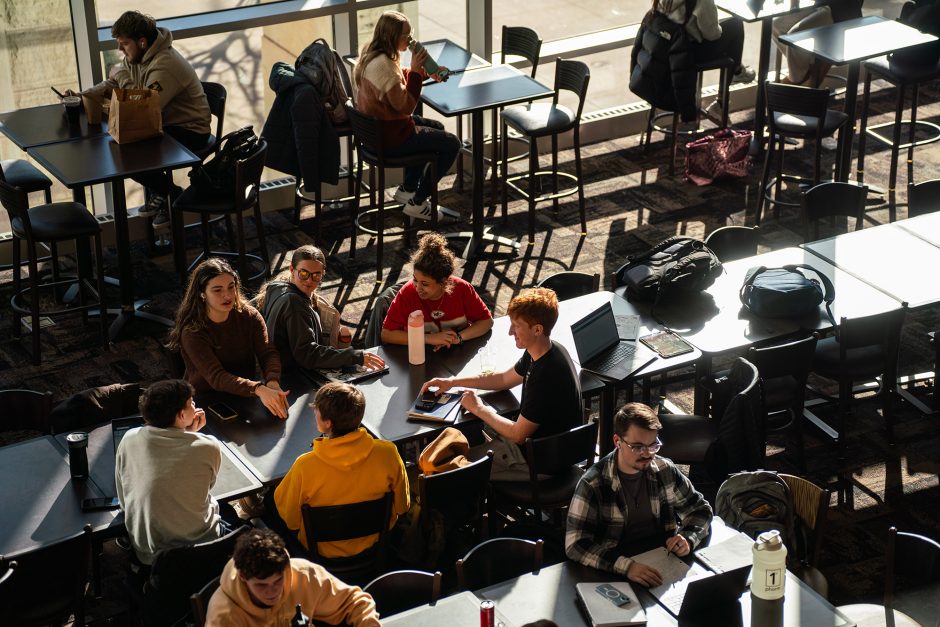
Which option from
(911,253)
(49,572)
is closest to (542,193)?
(911,253)

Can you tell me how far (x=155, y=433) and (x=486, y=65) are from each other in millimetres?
4788

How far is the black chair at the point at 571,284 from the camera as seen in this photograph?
6.72 meters

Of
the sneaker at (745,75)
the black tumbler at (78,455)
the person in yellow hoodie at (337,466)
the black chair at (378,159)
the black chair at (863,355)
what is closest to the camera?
the person in yellow hoodie at (337,466)

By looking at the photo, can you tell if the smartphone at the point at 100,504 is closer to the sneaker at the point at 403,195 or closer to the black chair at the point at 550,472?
the black chair at the point at 550,472

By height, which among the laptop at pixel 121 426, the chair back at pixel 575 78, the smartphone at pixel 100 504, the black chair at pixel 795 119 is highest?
the chair back at pixel 575 78

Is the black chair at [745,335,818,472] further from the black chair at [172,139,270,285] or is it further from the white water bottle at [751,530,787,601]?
the black chair at [172,139,270,285]

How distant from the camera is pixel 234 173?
780 cm

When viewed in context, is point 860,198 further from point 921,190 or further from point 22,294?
point 22,294

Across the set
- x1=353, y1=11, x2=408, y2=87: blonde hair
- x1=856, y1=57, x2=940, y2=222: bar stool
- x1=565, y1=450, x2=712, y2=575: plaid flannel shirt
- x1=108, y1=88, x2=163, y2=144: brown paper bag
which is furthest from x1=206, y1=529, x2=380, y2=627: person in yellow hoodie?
x1=856, y1=57, x2=940, y2=222: bar stool

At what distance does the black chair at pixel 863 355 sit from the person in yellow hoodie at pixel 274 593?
3.20 meters

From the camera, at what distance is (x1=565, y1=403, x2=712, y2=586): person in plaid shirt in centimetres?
463

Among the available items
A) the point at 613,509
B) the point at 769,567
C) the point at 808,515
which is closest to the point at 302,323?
the point at 613,509

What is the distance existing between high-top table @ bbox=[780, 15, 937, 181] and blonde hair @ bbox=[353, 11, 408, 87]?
2.97 metres

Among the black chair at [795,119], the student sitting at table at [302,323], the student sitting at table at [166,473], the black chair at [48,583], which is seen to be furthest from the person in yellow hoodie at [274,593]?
the black chair at [795,119]
